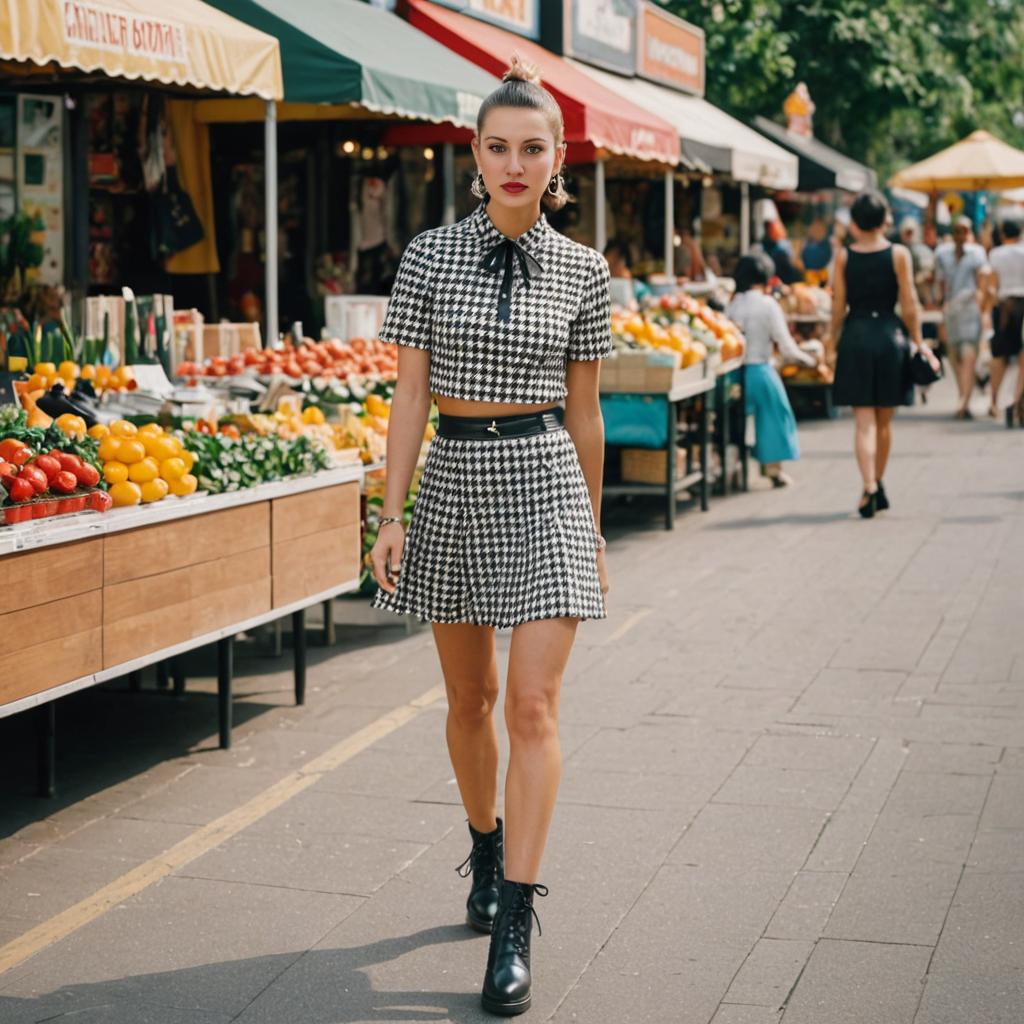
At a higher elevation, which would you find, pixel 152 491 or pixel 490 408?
pixel 490 408

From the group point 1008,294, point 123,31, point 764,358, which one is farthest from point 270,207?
point 1008,294

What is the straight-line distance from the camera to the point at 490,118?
13.7 ft

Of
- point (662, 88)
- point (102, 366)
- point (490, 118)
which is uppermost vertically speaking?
point (662, 88)

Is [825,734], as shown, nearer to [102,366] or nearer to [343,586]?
[343,586]

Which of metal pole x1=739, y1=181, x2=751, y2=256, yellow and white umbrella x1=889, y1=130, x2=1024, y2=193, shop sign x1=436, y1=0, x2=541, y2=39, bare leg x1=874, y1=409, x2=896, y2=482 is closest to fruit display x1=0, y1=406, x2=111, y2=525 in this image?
bare leg x1=874, y1=409, x2=896, y2=482

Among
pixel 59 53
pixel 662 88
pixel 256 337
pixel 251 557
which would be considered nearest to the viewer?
pixel 251 557

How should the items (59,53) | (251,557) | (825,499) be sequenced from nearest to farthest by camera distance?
(251,557) < (59,53) < (825,499)

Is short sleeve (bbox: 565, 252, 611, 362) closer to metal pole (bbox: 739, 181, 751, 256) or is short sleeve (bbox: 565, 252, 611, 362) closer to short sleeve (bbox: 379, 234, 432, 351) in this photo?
short sleeve (bbox: 379, 234, 432, 351)

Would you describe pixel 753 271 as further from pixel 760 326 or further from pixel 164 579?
pixel 164 579

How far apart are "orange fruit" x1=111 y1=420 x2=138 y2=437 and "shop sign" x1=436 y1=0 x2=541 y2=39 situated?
1042cm

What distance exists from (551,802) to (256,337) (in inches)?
298

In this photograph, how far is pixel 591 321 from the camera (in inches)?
170

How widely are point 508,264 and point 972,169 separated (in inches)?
855

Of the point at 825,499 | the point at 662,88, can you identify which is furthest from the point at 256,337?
the point at 662,88
